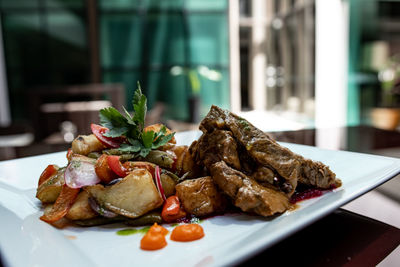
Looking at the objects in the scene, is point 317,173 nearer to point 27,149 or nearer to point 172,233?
point 172,233

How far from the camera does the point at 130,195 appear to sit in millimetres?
1137

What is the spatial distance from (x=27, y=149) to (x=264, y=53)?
12.0 m

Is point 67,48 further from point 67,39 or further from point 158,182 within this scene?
point 158,182

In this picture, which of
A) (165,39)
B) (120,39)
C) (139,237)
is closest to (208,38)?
(165,39)

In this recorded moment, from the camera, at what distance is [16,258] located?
768mm

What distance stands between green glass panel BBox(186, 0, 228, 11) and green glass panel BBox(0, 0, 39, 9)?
4323 millimetres

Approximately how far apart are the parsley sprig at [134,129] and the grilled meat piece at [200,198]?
252 mm

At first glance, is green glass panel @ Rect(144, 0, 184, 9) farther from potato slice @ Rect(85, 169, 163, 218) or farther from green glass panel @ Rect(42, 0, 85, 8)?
potato slice @ Rect(85, 169, 163, 218)

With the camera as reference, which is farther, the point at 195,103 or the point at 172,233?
the point at 195,103

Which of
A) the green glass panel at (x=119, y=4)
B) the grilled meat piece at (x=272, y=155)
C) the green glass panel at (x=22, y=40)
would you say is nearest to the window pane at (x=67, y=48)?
the green glass panel at (x=22, y=40)

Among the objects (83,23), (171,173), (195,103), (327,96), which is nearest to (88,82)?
(83,23)

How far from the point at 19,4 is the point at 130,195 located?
10424 mm

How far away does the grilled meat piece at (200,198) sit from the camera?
46.2 inches

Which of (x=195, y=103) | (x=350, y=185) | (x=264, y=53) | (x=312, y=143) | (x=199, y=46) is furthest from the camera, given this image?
(x=264, y=53)
